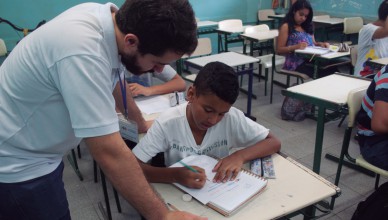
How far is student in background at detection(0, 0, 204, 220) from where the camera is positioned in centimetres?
76

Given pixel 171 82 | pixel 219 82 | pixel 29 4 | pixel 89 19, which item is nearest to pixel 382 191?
pixel 219 82

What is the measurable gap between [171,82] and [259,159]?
1057 millimetres

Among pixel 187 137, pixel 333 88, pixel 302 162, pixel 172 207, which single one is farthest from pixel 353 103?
pixel 172 207

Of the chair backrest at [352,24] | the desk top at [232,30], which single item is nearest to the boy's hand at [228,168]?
the desk top at [232,30]

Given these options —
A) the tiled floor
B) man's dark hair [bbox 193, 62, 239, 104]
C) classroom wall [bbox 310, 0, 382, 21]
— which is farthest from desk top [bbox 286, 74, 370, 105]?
classroom wall [bbox 310, 0, 382, 21]

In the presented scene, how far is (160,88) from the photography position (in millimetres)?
2109

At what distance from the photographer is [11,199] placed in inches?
39.2

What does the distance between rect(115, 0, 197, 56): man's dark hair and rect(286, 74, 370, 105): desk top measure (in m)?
1.36

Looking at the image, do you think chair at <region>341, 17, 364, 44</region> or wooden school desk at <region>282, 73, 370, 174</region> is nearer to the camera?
wooden school desk at <region>282, 73, 370, 174</region>

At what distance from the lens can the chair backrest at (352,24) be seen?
17.3ft

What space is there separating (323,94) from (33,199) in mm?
1739

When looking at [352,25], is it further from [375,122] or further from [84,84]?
[84,84]

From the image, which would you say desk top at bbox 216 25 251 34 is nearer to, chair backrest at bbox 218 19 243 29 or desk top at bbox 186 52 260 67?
chair backrest at bbox 218 19 243 29

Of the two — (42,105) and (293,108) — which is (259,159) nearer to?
(42,105)
